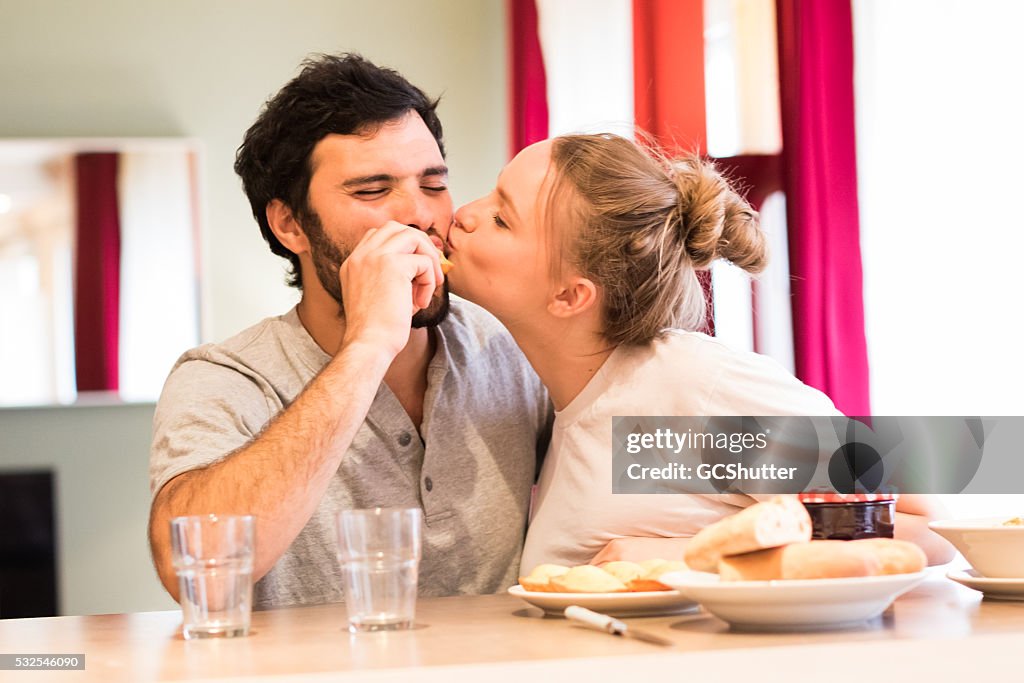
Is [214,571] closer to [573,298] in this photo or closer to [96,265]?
[573,298]

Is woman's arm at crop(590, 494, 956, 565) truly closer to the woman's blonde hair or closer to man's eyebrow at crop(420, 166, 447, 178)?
the woman's blonde hair

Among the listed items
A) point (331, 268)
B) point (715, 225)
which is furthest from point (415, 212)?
point (715, 225)

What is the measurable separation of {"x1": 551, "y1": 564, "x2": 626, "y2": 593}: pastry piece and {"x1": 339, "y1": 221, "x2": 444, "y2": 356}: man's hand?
1.63ft

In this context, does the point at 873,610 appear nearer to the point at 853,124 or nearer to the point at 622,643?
the point at 622,643

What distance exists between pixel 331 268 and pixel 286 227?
0.67ft

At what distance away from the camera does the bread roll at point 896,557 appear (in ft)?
3.19

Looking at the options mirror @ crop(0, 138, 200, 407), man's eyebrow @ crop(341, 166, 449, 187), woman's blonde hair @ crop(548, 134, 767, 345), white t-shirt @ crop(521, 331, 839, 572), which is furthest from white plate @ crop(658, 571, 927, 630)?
mirror @ crop(0, 138, 200, 407)

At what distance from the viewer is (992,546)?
1.14 meters

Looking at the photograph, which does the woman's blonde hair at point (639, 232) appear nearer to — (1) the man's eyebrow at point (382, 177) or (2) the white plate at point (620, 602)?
(1) the man's eyebrow at point (382, 177)

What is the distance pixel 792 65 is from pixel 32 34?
7.84ft

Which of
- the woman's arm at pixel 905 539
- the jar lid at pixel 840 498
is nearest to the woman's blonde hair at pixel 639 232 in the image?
the woman's arm at pixel 905 539

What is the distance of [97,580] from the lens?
3.58 metres

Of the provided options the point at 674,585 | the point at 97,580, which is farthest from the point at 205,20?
the point at 674,585

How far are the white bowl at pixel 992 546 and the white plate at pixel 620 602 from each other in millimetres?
291
